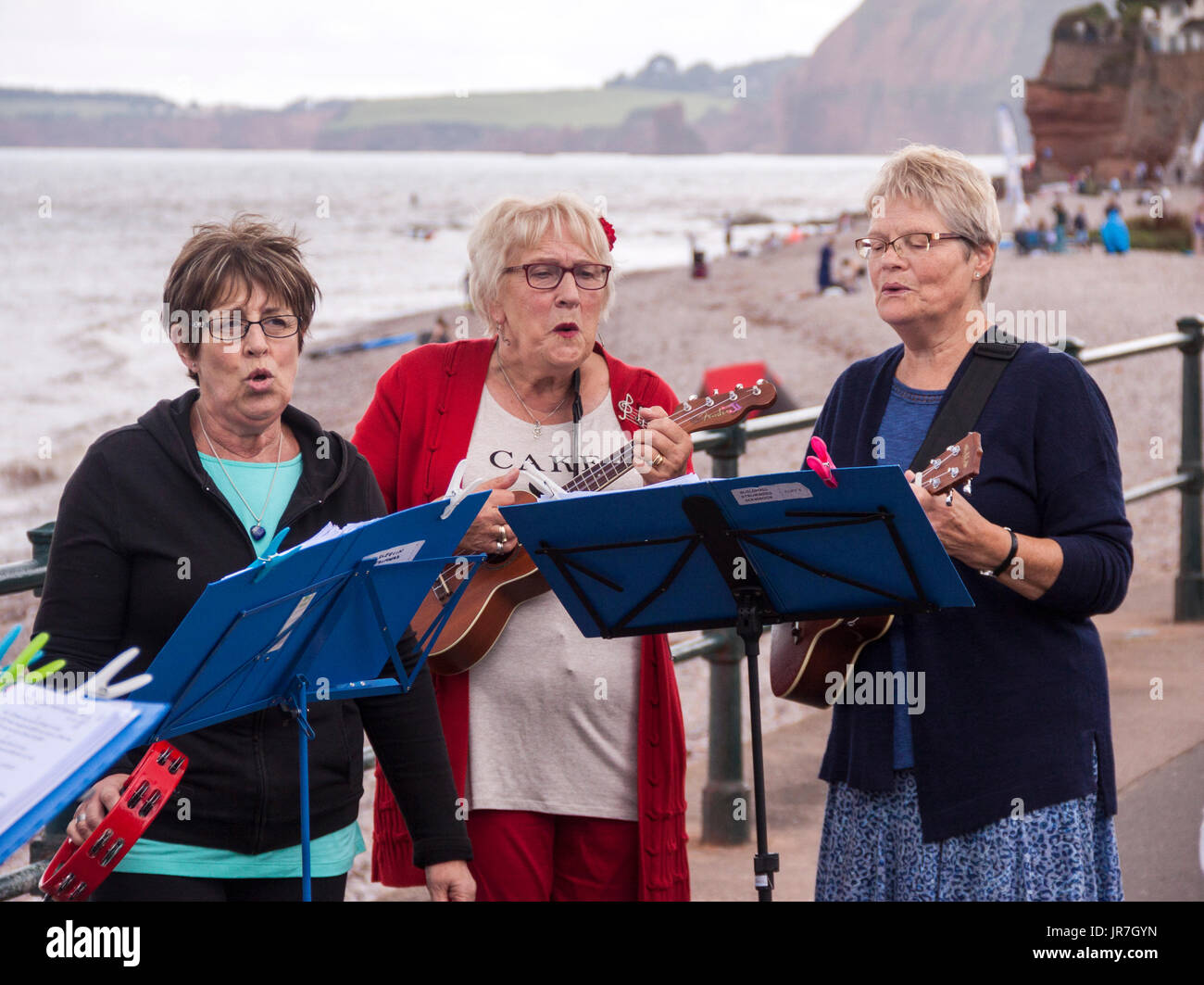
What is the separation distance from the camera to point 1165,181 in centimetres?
4838

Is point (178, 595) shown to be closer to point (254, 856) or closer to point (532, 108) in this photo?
point (254, 856)

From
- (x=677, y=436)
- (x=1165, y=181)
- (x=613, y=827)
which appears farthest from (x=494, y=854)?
(x=1165, y=181)

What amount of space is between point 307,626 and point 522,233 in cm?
121

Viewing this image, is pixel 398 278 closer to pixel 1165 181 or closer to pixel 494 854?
pixel 1165 181

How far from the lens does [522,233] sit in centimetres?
312

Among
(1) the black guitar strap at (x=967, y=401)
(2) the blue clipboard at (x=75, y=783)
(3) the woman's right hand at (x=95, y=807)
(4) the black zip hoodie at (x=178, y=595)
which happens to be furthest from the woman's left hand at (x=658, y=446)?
(2) the blue clipboard at (x=75, y=783)

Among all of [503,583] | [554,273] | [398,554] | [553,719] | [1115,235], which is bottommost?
[553,719]

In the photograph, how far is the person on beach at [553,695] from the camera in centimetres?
307

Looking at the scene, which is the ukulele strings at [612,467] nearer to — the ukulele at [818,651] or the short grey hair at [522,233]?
the short grey hair at [522,233]

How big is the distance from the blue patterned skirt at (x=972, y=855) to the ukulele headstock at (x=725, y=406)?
2.78ft

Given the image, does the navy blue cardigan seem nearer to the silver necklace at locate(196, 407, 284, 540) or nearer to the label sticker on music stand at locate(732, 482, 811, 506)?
the label sticker on music stand at locate(732, 482, 811, 506)

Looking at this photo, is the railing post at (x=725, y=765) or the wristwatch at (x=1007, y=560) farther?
the railing post at (x=725, y=765)

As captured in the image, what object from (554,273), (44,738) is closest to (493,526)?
(554,273)
